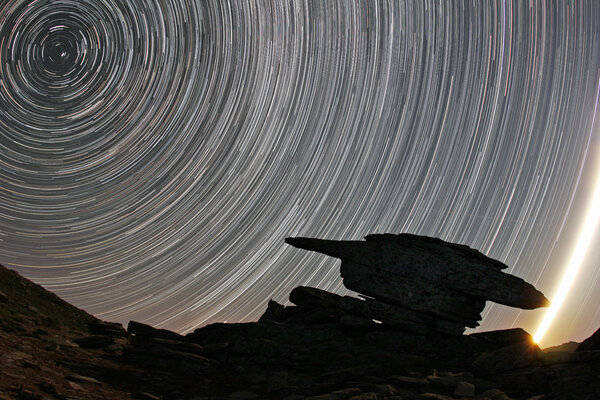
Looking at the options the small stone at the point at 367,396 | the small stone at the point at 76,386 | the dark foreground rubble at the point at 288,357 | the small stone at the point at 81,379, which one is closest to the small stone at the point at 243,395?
the dark foreground rubble at the point at 288,357

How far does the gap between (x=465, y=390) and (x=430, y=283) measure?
8621 mm

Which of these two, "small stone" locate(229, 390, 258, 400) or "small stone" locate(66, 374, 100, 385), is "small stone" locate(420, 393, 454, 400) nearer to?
"small stone" locate(229, 390, 258, 400)

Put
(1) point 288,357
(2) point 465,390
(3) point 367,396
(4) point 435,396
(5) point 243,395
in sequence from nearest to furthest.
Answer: (3) point 367,396 → (4) point 435,396 → (2) point 465,390 → (5) point 243,395 → (1) point 288,357

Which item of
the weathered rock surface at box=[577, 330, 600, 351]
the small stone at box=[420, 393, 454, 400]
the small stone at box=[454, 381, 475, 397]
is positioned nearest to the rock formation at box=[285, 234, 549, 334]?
the weathered rock surface at box=[577, 330, 600, 351]

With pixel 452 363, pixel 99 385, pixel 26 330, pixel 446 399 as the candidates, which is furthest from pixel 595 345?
pixel 26 330

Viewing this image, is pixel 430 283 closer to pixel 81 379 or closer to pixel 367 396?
pixel 367 396

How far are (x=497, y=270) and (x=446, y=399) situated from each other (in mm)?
10557

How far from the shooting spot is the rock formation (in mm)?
22234

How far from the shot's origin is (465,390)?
14.6 meters

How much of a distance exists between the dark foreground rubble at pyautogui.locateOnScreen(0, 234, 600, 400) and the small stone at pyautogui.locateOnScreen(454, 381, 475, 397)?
1.5 inches

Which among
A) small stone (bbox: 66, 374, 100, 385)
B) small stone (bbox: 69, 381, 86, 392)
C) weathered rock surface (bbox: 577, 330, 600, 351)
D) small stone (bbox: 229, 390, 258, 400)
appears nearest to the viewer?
small stone (bbox: 69, 381, 86, 392)

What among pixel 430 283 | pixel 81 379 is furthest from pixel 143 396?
pixel 430 283

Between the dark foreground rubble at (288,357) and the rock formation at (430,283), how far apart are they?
18 centimetres

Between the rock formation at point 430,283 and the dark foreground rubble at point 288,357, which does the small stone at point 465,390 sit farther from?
the rock formation at point 430,283
